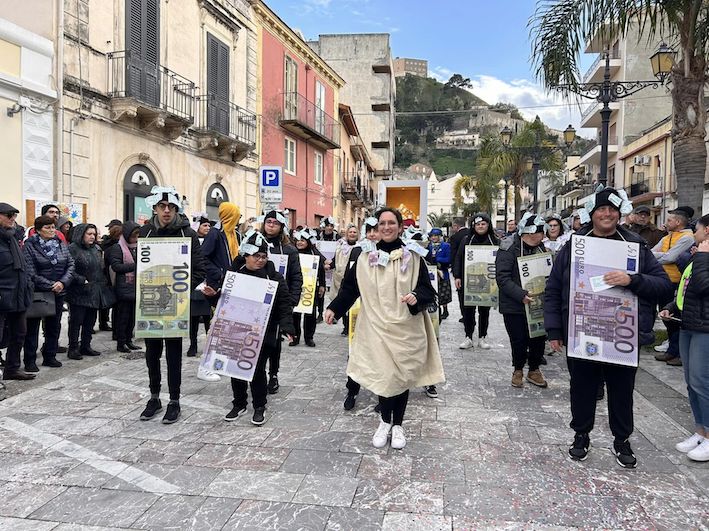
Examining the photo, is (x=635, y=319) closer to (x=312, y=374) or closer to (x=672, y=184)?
(x=312, y=374)

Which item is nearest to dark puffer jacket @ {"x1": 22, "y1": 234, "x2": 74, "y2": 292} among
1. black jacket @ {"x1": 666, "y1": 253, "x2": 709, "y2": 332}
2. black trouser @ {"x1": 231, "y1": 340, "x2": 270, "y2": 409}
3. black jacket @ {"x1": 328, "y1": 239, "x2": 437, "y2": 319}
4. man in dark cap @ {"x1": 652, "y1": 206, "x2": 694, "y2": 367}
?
black trouser @ {"x1": 231, "y1": 340, "x2": 270, "y2": 409}

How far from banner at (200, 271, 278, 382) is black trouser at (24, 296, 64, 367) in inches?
126

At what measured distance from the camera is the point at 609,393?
4027 mm

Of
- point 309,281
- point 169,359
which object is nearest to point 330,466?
point 169,359

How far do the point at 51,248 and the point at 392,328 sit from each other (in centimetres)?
490

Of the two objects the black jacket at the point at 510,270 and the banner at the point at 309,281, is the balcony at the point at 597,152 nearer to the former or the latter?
the banner at the point at 309,281

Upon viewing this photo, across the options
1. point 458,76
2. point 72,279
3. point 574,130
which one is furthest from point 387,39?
point 458,76

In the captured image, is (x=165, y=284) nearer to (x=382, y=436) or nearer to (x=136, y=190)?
(x=382, y=436)

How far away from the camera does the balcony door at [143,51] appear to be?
1311 cm

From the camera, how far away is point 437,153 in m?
137

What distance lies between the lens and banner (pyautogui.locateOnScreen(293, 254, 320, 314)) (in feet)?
26.3

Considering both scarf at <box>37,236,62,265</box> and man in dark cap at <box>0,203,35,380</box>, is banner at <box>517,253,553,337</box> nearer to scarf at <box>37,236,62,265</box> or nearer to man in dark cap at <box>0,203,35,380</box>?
man in dark cap at <box>0,203,35,380</box>

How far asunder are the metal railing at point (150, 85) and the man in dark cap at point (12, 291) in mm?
7703

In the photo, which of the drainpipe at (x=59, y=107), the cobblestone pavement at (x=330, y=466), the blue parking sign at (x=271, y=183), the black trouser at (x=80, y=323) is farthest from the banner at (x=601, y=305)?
the drainpipe at (x=59, y=107)
